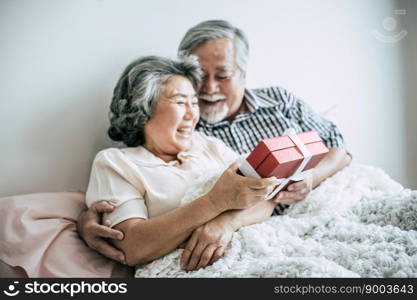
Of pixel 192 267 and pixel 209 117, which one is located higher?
pixel 209 117

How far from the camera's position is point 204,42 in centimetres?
145

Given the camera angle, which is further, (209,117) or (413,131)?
(413,131)

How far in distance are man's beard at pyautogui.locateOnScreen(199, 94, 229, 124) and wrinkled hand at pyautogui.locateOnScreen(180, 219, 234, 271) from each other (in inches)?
20.3

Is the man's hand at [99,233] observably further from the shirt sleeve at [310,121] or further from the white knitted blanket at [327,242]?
the shirt sleeve at [310,121]

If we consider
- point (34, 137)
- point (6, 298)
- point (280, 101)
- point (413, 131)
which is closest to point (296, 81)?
point (280, 101)

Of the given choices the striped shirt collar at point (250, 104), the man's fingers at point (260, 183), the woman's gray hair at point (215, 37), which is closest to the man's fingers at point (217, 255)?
the man's fingers at point (260, 183)

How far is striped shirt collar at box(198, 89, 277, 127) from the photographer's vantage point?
150cm

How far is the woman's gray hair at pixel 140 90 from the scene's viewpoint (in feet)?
4.01

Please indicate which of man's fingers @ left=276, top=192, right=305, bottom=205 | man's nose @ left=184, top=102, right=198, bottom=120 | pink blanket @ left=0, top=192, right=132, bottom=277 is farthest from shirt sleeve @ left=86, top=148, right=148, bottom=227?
man's fingers @ left=276, top=192, right=305, bottom=205

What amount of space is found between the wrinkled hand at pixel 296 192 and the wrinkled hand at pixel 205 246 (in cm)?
21

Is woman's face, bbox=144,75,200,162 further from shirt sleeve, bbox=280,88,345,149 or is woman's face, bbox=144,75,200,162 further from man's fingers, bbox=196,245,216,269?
shirt sleeve, bbox=280,88,345,149

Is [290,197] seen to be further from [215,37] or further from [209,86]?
[215,37]

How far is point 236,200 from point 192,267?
189mm

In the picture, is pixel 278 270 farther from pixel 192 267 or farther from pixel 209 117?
pixel 209 117
